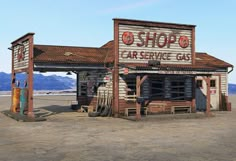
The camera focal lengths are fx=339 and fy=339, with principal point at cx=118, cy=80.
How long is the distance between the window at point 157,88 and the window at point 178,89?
2.40ft

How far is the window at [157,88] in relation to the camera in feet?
70.2

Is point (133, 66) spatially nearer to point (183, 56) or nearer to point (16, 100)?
point (183, 56)

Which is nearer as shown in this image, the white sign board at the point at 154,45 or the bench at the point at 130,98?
the bench at the point at 130,98

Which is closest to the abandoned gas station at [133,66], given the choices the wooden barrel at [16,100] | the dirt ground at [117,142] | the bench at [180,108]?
the bench at [180,108]

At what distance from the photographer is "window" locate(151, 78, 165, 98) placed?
2139 centimetres

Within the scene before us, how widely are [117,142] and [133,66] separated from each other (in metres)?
7.82

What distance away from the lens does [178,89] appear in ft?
72.6

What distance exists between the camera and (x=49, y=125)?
16.1 metres

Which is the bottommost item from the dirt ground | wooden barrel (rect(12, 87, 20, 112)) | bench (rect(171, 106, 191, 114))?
the dirt ground

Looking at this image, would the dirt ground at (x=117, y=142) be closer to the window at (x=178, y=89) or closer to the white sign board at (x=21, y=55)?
the white sign board at (x=21, y=55)

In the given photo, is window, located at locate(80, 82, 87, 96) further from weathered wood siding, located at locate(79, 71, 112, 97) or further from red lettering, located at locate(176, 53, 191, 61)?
red lettering, located at locate(176, 53, 191, 61)

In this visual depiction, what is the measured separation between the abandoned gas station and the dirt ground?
3.96 m

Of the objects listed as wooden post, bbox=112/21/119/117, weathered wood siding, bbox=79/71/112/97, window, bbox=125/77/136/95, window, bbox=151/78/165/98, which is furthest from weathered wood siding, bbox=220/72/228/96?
wooden post, bbox=112/21/119/117

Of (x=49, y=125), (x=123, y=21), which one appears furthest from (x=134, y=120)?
(x=123, y=21)
